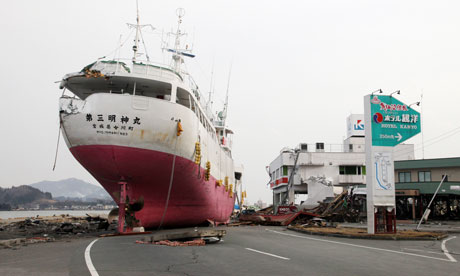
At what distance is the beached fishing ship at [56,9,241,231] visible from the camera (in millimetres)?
16922

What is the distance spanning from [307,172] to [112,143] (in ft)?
162

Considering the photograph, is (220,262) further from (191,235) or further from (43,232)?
(43,232)

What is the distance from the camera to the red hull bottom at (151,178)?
17.1 m

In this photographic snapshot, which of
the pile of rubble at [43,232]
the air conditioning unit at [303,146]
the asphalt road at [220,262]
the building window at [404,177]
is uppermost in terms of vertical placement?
the air conditioning unit at [303,146]

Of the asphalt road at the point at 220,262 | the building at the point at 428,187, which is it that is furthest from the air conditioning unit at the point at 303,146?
the asphalt road at the point at 220,262

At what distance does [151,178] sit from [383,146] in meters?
11.4

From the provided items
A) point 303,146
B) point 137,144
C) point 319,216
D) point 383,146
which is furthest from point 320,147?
point 137,144

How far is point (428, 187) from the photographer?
39188 millimetres

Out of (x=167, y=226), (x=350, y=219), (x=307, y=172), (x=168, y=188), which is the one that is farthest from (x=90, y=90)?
(x=307, y=172)

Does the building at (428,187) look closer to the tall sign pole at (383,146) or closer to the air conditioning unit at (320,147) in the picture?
the air conditioning unit at (320,147)

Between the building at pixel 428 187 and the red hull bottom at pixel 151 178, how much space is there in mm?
26678

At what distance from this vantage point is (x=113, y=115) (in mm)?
16844

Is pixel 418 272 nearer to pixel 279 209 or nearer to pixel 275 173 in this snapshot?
pixel 279 209

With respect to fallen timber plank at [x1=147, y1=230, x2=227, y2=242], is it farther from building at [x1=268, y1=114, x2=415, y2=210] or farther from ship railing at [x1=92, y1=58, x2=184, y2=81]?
building at [x1=268, y1=114, x2=415, y2=210]
